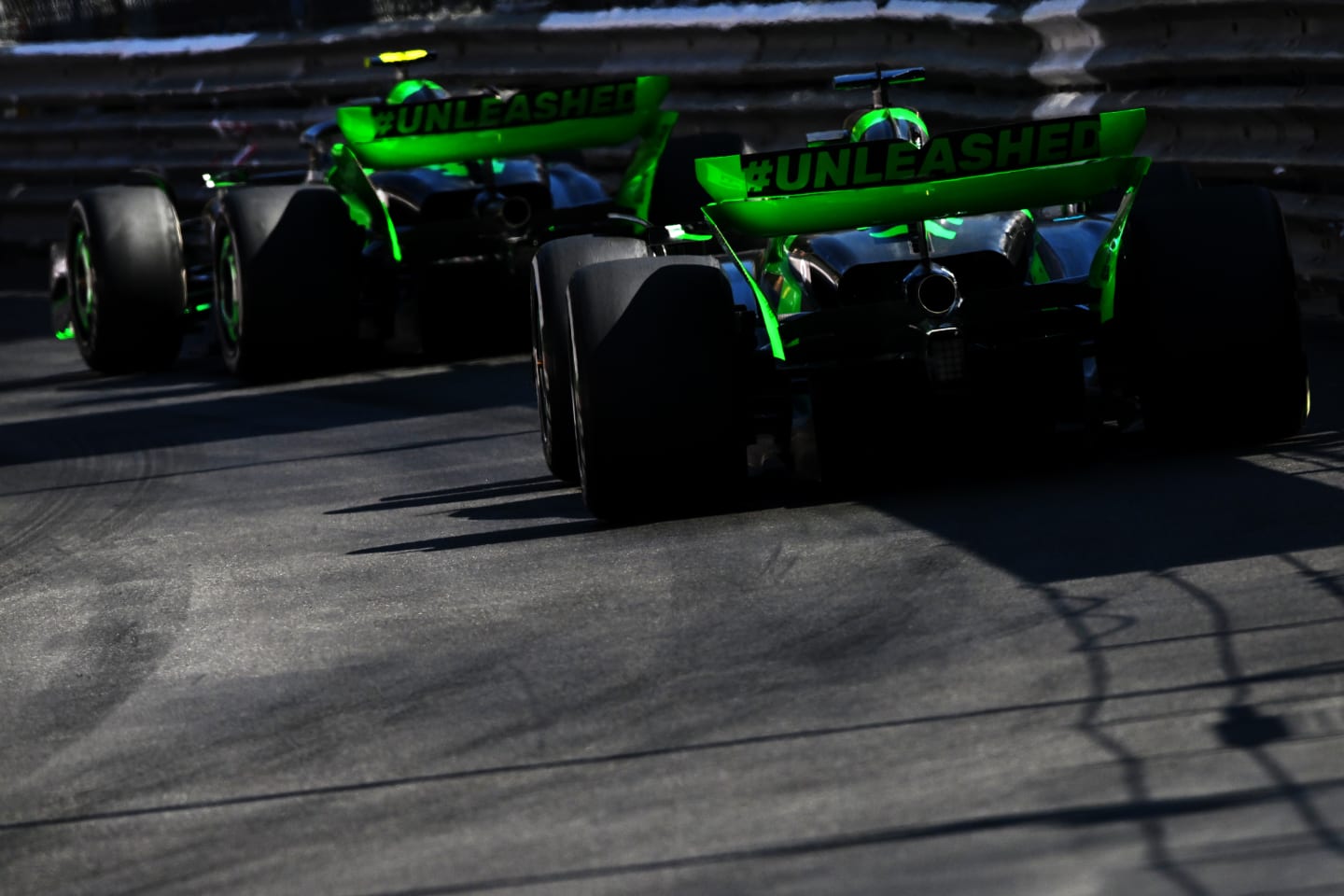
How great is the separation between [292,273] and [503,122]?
1304 mm

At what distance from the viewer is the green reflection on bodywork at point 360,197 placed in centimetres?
1239

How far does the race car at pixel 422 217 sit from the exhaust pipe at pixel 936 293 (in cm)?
511

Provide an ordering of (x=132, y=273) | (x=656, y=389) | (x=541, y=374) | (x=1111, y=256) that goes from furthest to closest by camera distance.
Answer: (x=132, y=273) < (x=541, y=374) < (x=1111, y=256) < (x=656, y=389)

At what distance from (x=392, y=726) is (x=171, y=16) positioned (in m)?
16.8

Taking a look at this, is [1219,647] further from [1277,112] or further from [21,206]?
[21,206]

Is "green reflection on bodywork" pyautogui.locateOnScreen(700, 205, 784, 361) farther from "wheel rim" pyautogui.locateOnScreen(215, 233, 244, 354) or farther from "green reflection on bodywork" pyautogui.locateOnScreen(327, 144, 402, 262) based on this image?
A: "wheel rim" pyautogui.locateOnScreen(215, 233, 244, 354)

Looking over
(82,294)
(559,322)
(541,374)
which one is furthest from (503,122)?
(559,322)

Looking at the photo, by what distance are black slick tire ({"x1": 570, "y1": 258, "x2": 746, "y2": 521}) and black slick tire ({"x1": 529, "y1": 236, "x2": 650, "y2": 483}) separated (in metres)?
0.71

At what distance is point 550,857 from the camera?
4102 millimetres

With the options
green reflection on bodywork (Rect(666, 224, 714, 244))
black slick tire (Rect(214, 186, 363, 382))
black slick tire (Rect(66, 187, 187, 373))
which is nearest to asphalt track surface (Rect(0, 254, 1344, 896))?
green reflection on bodywork (Rect(666, 224, 714, 244))

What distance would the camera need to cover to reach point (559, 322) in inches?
315

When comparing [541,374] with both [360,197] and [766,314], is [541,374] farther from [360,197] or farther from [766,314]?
[360,197]

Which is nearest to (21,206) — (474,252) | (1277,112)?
(474,252)

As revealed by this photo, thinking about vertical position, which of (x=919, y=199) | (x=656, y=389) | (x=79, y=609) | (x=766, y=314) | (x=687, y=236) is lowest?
(x=79, y=609)
